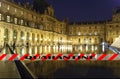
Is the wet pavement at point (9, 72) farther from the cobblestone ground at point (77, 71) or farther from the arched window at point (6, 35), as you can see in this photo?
the arched window at point (6, 35)

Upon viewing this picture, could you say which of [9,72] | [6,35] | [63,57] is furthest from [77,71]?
[6,35]

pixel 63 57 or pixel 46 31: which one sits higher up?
pixel 46 31

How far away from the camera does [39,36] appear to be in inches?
3836

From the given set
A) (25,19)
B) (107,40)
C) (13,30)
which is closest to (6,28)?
(13,30)

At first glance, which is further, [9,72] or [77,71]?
[77,71]

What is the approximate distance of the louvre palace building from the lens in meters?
74.9

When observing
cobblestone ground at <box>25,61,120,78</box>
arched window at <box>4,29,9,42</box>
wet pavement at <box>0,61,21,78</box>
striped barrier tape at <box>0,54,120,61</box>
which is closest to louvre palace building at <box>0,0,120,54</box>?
arched window at <box>4,29,9,42</box>

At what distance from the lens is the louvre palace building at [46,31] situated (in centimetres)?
7494

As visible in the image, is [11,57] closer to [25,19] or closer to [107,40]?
[25,19]

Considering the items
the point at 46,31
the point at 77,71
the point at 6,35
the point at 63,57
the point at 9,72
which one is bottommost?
the point at 77,71

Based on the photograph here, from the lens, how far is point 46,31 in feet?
342

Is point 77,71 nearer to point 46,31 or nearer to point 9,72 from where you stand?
point 9,72

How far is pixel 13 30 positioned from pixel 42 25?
104 ft

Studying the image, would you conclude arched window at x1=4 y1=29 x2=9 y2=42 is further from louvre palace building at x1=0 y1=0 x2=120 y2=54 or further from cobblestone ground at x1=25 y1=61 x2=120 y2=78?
cobblestone ground at x1=25 y1=61 x2=120 y2=78
